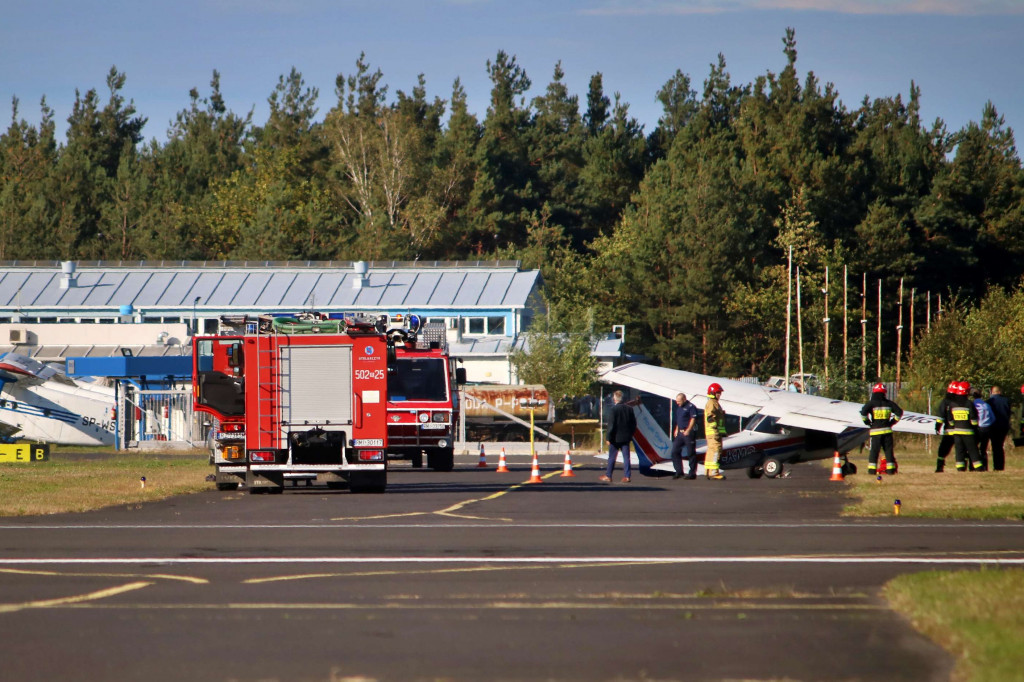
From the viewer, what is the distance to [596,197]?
91.4 metres

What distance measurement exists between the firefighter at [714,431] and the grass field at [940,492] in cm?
248

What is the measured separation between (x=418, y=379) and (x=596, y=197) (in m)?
62.2

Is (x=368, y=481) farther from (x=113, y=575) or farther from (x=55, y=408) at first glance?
(x=55, y=408)

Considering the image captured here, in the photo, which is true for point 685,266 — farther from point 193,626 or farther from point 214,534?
point 193,626

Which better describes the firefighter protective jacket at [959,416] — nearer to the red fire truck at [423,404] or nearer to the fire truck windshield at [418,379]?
the red fire truck at [423,404]

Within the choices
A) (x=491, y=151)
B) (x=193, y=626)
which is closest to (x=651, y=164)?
(x=491, y=151)

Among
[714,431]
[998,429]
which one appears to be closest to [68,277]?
[714,431]

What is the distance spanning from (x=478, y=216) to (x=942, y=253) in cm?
3059

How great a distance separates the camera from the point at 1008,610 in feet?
27.1

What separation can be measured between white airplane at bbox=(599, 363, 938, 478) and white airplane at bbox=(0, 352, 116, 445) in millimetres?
24465

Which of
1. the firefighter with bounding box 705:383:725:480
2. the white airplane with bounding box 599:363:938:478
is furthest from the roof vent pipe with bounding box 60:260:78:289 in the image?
the firefighter with bounding box 705:383:725:480

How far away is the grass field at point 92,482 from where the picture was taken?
62.2ft

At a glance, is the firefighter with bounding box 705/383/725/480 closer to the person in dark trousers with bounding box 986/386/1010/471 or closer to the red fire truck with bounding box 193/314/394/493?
the person in dark trousers with bounding box 986/386/1010/471

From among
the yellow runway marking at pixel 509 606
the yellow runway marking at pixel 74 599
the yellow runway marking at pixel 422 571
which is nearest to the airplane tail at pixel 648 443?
the yellow runway marking at pixel 422 571
